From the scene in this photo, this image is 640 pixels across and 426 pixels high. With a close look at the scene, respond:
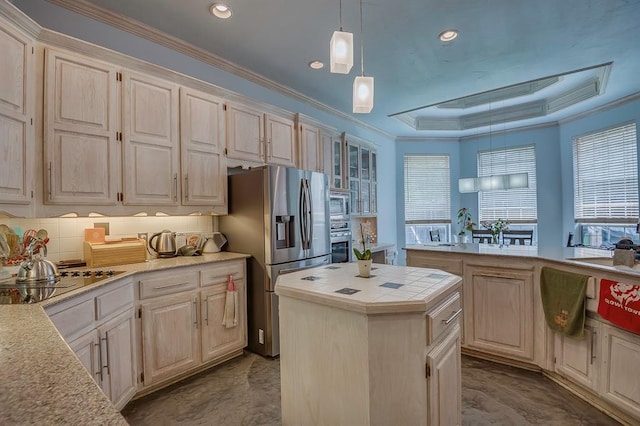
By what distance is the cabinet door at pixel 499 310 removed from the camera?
99.1 inches

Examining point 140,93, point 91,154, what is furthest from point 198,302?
point 140,93

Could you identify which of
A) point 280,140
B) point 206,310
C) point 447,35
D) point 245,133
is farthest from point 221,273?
point 447,35

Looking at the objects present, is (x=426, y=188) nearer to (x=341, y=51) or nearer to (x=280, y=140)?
(x=280, y=140)

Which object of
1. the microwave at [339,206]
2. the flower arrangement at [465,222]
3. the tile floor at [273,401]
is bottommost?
the tile floor at [273,401]

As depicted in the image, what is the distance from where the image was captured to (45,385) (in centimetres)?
63

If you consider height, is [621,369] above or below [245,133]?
below

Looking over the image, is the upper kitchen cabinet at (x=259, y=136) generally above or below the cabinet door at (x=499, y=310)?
above

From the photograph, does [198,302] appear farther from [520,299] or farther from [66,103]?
[520,299]

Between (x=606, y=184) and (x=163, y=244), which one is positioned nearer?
(x=163, y=244)

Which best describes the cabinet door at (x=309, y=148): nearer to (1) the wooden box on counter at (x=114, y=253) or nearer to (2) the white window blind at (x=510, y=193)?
(1) the wooden box on counter at (x=114, y=253)

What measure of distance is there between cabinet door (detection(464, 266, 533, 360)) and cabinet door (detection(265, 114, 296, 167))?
2.22 meters

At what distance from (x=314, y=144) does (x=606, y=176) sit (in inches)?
176

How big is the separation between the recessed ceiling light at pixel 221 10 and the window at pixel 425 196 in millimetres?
4735

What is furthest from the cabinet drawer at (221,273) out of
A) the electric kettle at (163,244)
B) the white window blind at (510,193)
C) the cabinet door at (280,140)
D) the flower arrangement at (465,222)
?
the white window blind at (510,193)
